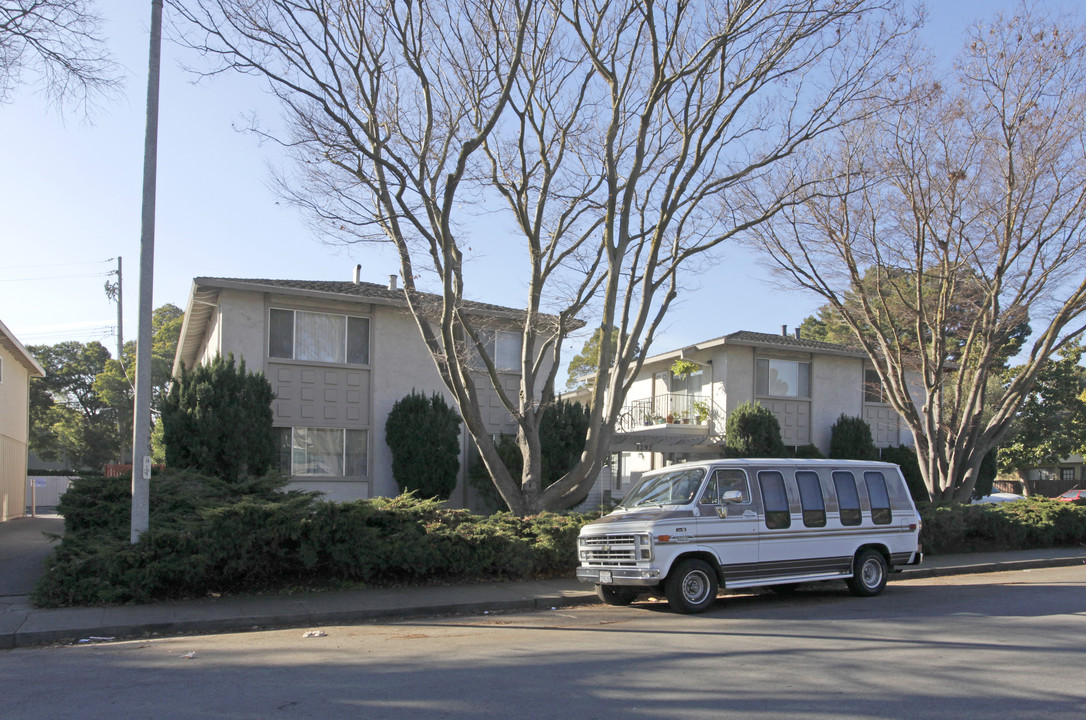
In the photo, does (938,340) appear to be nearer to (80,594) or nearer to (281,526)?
(281,526)

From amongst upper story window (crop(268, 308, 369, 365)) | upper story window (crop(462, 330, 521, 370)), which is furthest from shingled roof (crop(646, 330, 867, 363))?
upper story window (crop(268, 308, 369, 365))

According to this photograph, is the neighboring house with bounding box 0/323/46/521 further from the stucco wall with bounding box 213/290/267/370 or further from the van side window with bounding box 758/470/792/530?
the van side window with bounding box 758/470/792/530

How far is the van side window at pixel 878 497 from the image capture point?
12945 mm

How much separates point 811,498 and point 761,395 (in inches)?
716

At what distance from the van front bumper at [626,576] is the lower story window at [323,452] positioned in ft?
39.5

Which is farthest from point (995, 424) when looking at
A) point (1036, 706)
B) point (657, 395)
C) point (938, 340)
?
point (1036, 706)

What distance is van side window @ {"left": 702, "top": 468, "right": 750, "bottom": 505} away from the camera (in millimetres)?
11547

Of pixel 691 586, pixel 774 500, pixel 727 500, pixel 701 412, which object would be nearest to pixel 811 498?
pixel 774 500

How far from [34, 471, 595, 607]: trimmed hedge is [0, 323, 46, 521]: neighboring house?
13390 millimetres

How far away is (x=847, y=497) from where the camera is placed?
41.8ft

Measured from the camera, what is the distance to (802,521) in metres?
12.1

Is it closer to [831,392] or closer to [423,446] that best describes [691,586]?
[423,446]

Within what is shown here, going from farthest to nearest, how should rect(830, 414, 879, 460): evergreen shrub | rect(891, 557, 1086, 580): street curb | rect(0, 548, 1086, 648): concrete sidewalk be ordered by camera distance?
1. rect(830, 414, 879, 460): evergreen shrub
2. rect(891, 557, 1086, 580): street curb
3. rect(0, 548, 1086, 648): concrete sidewalk

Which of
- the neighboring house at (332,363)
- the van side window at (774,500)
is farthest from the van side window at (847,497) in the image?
the neighboring house at (332,363)
